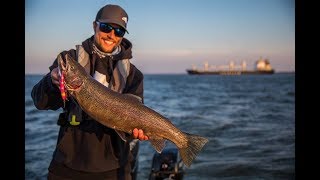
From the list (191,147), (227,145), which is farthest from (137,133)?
(227,145)

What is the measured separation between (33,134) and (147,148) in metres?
5.76

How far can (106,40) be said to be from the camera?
4273mm

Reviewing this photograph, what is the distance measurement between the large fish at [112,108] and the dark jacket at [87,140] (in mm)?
187

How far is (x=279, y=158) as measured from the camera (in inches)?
459

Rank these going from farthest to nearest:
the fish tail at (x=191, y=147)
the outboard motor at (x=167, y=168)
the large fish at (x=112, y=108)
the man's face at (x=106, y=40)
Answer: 1. the outboard motor at (x=167, y=168)
2. the fish tail at (x=191, y=147)
3. the man's face at (x=106, y=40)
4. the large fish at (x=112, y=108)

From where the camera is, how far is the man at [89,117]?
4.12 meters

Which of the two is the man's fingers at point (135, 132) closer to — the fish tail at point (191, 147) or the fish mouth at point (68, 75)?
the fish tail at point (191, 147)

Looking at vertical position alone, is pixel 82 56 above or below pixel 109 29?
below

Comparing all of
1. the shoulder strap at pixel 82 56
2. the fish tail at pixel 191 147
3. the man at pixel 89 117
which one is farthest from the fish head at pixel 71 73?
the fish tail at pixel 191 147

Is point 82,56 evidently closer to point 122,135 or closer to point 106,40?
point 106,40

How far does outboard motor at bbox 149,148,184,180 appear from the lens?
6.91 m

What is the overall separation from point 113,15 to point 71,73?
0.81m
